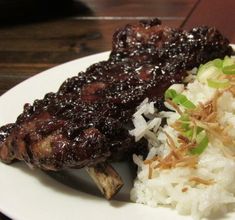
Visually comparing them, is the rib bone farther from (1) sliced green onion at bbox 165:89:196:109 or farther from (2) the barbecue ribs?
(1) sliced green onion at bbox 165:89:196:109

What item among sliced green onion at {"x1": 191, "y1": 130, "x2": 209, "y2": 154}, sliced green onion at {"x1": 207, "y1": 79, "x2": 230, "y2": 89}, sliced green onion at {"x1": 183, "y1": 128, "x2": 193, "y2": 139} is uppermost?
sliced green onion at {"x1": 207, "y1": 79, "x2": 230, "y2": 89}

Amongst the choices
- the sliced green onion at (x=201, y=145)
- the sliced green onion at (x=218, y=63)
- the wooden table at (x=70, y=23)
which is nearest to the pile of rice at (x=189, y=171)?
the sliced green onion at (x=201, y=145)

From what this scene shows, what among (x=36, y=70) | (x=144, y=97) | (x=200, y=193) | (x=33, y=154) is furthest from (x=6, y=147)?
(x=36, y=70)

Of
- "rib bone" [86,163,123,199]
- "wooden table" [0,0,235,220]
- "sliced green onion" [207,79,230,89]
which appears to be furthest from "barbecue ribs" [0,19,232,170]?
"wooden table" [0,0,235,220]

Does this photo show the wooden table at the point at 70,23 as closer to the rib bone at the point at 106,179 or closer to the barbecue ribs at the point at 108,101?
the barbecue ribs at the point at 108,101

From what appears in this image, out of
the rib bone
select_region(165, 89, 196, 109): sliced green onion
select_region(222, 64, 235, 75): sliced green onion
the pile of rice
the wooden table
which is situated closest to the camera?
the pile of rice
